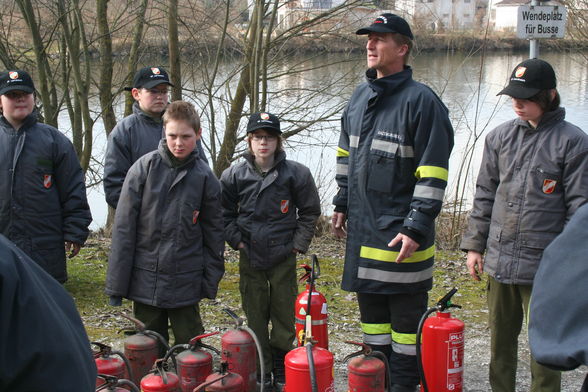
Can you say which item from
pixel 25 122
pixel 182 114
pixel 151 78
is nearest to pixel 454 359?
pixel 182 114

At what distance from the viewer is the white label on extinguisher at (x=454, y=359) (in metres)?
4.05

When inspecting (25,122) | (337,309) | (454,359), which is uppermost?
(25,122)

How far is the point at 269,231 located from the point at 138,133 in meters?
1.17

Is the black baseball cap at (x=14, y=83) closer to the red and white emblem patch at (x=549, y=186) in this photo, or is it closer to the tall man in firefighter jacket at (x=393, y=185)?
the tall man in firefighter jacket at (x=393, y=185)

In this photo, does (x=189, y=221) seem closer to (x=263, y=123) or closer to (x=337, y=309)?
(x=263, y=123)

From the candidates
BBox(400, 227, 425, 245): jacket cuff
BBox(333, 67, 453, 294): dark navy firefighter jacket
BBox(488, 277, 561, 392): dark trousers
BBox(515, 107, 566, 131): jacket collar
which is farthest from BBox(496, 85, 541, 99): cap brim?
BBox(488, 277, 561, 392): dark trousers

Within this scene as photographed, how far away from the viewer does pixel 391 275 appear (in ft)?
13.3

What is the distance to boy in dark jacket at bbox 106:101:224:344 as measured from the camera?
169 inches

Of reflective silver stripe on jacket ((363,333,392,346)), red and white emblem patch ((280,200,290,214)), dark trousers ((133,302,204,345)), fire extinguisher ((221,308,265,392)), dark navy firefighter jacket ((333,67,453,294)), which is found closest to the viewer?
dark navy firefighter jacket ((333,67,453,294))

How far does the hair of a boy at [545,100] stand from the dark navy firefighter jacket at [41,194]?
2.89m

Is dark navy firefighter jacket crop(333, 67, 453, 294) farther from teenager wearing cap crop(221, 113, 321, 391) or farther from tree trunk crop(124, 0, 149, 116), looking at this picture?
tree trunk crop(124, 0, 149, 116)

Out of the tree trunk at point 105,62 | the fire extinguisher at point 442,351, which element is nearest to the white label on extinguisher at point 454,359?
the fire extinguisher at point 442,351

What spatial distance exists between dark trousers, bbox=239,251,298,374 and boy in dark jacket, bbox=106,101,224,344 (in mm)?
404

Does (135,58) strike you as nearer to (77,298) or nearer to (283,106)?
(283,106)
